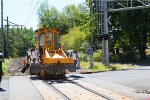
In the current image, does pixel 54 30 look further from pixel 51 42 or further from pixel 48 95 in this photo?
pixel 48 95

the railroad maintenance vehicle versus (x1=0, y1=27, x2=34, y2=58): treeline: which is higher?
(x1=0, y1=27, x2=34, y2=58): treeline

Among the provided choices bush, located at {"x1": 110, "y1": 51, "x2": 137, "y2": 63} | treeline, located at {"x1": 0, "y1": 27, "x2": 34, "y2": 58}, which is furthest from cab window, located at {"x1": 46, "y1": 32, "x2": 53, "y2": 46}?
treeline, located at {"x1": 0, "y1": 27, "x2": 34, "y2": 58}

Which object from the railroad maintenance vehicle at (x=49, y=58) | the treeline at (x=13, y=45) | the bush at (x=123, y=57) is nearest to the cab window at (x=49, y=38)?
the railroad maintenance vehicle at (x=49, y=58)

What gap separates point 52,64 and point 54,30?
164 inches

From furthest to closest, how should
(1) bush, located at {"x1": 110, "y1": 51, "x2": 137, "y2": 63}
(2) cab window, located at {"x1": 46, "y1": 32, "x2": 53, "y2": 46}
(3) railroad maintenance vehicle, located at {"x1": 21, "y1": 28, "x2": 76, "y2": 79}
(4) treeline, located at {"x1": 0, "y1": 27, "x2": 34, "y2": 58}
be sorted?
(4) treeline, located at {"x1": 0, "y1": 27, "x2": 34, "y2": 58}, (1) bush, located at {"x1": 110, "y1": 51, "x2": 137, "y2": 63}, (2) cab window, located at {"x1": 46, "y1": 32, "x2": 53, "y2": 46}, (3) railroad maintenance vehicle, located at {"x1": 21, "y1": 28, "x2": 76, "y2": 79}

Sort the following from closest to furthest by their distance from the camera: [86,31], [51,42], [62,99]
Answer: [62,99] < [51,42] < [86,31]

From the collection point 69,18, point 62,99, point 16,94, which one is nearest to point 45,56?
point 16,94

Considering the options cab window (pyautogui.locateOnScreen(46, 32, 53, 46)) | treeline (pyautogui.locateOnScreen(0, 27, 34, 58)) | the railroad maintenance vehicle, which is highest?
treeline (pyautogui.locateOnScreen(0, 27, 34, 58))

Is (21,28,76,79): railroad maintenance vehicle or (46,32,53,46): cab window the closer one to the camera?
(21,28,76,79): railroad maintenance vehicle

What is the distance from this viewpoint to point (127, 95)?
16.9 meters

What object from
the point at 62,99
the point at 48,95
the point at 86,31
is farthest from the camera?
the point at 86,31

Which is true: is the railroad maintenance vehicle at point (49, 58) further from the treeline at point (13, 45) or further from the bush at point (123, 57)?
the treeline at point (13, 45)

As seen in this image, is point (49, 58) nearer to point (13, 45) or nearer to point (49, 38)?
point (49, 38)

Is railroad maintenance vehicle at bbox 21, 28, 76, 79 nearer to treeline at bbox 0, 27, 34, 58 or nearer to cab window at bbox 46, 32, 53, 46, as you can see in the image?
cab window at bbox 46, 32, 53, 46
